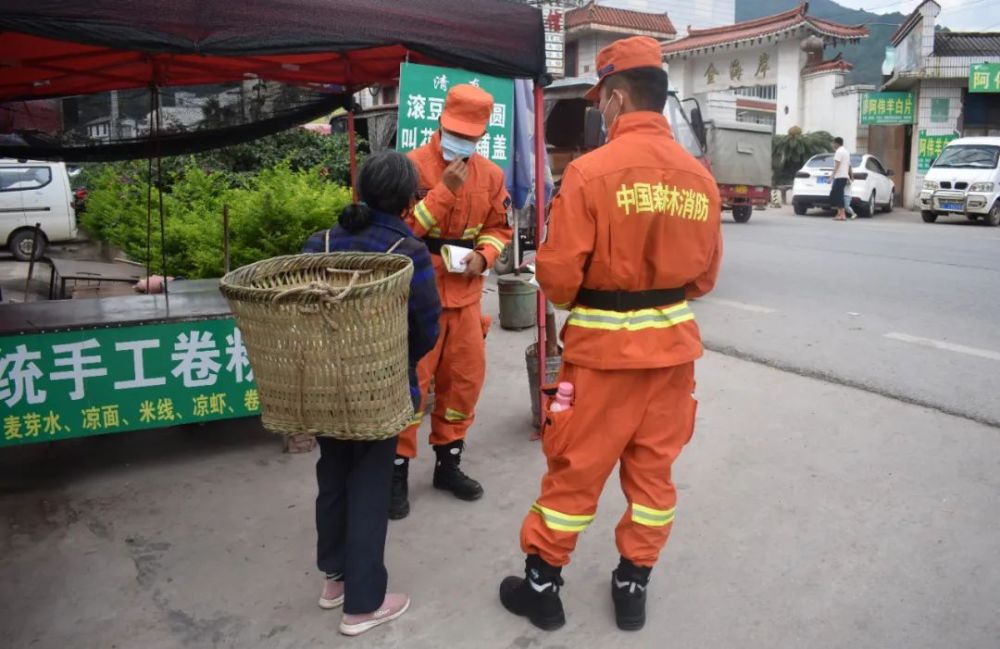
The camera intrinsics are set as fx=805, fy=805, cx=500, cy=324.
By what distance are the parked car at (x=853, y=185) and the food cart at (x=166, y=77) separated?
15.3 metres

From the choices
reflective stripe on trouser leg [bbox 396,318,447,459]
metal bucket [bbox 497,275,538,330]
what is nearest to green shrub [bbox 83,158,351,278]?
metal bucket [bbox 497,275,538,330]

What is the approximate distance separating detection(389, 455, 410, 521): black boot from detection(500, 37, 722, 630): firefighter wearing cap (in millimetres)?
974

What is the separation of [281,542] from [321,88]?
10.8 feet

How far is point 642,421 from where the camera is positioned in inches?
100

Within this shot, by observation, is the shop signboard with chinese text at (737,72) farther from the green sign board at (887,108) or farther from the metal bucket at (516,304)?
the metal bucket at (516,304)

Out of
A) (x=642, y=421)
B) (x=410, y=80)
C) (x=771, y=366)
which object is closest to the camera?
(x=642, y=421)

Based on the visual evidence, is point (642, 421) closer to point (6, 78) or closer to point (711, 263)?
point (711, 263)

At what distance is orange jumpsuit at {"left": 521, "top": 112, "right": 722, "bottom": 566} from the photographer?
239 centimetres

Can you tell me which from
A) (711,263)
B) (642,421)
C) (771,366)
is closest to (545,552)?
(642,421)

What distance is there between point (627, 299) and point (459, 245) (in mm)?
1288

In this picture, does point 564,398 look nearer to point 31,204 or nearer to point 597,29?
point 31,204

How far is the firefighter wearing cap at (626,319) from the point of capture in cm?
240

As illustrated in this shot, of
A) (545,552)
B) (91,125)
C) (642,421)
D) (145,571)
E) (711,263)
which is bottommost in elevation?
(145,571)

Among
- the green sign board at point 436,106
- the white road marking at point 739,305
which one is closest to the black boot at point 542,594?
the green sign board at point 436,106
